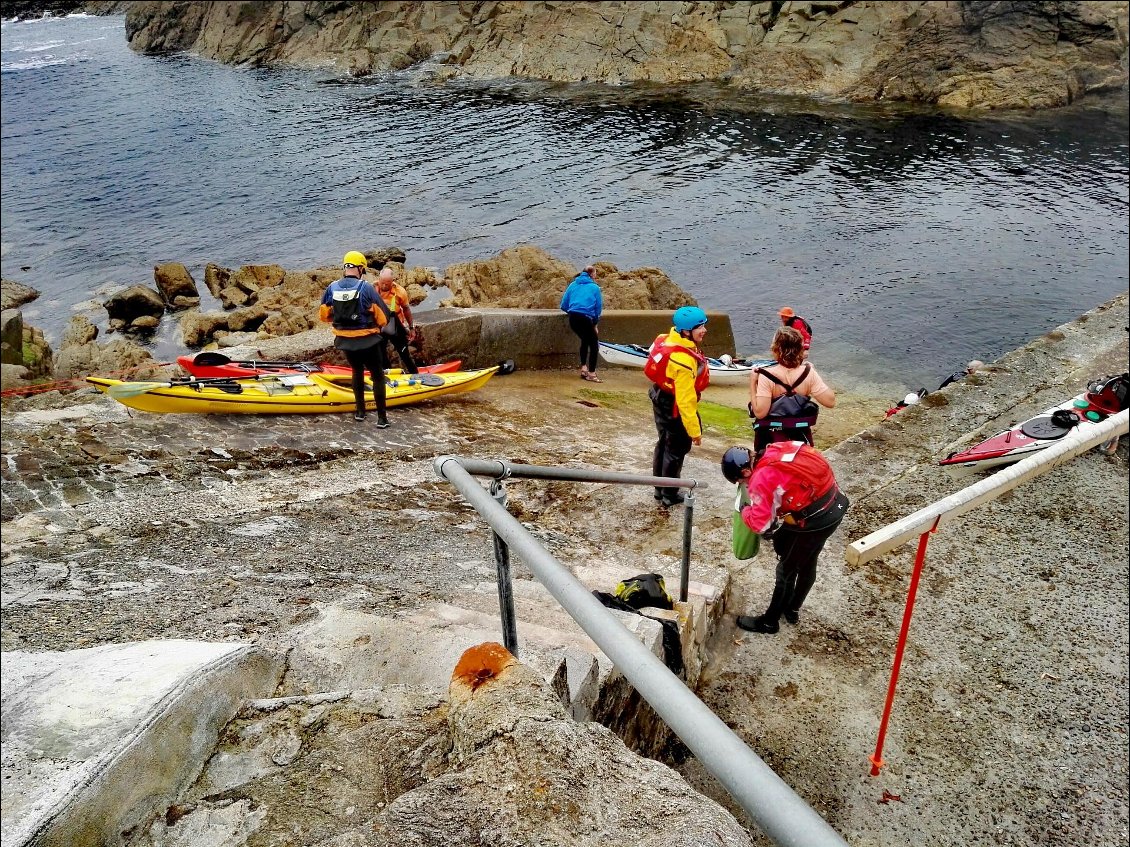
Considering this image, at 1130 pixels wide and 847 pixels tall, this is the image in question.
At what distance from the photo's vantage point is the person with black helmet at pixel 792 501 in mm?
4219

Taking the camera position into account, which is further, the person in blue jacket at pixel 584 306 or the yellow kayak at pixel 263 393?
→ the person in blue jacket at pixel 584 306

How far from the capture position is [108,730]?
2.28 metres

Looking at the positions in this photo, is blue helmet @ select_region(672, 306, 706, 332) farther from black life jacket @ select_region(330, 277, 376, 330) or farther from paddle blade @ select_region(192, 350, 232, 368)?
paddle blade @ select_region(192, 350, 232, 368)

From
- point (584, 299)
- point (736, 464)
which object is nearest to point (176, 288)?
point (584, 299)

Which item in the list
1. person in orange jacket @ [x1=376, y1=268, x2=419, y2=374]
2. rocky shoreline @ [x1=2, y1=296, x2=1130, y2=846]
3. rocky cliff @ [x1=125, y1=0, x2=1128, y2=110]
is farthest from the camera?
rocky cliff @ [x1=125, y1=0, x2=1128, y2=110]

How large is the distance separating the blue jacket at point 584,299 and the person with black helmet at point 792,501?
765 centimetres

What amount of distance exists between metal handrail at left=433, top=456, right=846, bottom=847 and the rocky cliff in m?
38.3

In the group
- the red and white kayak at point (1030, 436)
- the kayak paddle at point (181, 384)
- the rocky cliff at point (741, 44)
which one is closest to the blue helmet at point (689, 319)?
the red and white kayak at point (1030, 436)

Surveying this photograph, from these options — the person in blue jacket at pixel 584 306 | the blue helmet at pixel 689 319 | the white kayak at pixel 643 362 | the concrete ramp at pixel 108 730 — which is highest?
the concrete ramp at pixel 108 730

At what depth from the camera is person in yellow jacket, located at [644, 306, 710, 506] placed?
19.6 feet

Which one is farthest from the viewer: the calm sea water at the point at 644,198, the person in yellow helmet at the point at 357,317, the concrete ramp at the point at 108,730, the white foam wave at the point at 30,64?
the white foam wave at the point at 30,64

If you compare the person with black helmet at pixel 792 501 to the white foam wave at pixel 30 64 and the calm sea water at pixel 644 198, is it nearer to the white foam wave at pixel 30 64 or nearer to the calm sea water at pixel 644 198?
the calm sea water at pixel 644 198

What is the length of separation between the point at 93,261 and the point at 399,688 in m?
24.3

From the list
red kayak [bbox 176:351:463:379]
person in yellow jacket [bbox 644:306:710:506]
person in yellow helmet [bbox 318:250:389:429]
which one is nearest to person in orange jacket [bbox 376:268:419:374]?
red kayak [bbox 176:351:463:379]
